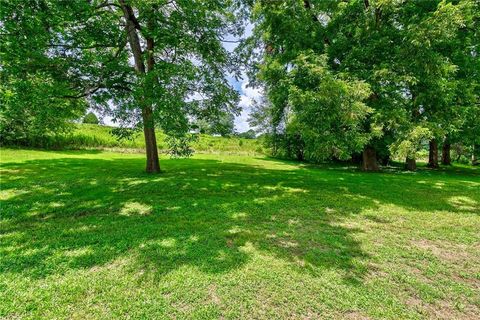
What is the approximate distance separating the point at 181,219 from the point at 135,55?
7.04 m

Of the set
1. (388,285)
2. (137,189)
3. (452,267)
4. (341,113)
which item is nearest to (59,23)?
(137,189)

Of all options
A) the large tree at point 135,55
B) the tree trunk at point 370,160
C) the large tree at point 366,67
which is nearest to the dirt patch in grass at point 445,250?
the large tree at point 366,67

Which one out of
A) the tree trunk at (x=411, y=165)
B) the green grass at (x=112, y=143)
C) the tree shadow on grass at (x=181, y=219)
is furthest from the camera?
the green grass at (x=112, y=143)

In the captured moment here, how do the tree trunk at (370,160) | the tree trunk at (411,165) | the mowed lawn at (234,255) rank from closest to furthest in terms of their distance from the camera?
the mowed lawn at (234,255) < the tree trunk at (370,160) < the tree trunk at (411,165)

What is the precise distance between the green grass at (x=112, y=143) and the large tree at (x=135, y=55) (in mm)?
7161

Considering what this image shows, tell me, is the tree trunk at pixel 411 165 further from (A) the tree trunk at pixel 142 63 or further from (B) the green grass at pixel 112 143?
(A) the tree trunk at pixel 142 63

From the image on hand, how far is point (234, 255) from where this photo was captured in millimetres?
3924

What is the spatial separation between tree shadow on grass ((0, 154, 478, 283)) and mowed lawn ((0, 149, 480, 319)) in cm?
3

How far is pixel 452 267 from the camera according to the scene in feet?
12.3

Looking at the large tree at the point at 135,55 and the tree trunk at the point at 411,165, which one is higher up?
the large tree at the point at 135,55

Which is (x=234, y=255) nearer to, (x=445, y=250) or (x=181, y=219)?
(x=181, y=219)

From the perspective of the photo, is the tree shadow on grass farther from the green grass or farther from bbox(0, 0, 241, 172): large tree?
the green grass

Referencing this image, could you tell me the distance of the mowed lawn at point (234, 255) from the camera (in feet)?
9.32

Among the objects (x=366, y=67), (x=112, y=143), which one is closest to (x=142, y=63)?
(x=366, y=67)
